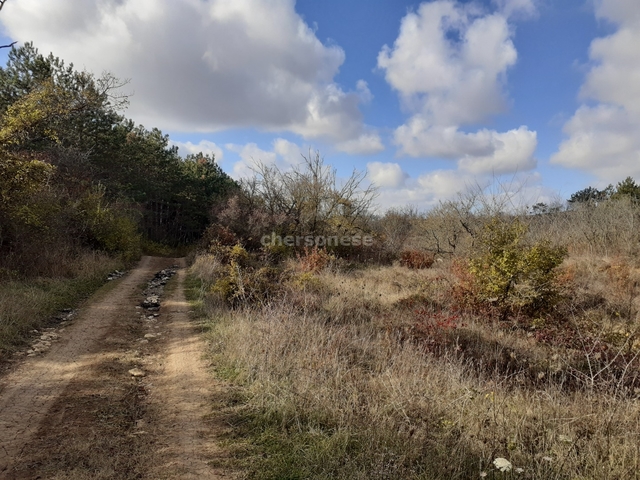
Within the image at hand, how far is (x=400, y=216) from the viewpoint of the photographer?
3102 cm

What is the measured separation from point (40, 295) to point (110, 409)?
6.19m

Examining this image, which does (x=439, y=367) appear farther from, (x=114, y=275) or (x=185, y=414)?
(x=114, y=275)

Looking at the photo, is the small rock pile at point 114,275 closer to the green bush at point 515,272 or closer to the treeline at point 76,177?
the treeline at point 76,177

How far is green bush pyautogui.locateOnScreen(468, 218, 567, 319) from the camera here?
10719 mm

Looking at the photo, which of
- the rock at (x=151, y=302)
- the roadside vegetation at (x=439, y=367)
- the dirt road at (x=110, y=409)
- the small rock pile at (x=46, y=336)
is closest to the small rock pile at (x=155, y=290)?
the rock at (x=151, y=302)

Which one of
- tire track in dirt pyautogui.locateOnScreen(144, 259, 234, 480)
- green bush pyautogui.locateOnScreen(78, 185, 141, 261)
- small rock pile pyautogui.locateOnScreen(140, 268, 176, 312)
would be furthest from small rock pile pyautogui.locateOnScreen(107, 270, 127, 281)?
tire track in dirt pyautogui.locateOnScreen(144, 259, 234, 480)

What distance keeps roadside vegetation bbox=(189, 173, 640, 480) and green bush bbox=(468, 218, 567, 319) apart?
0.13ft

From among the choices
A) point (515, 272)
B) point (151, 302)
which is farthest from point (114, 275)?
point (515, 272)

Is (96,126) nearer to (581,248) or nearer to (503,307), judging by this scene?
(503,307)

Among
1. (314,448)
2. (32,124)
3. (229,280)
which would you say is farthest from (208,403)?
(32,124)

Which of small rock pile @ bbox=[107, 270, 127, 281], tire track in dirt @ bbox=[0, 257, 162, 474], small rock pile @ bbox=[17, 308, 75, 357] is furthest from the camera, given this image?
small rock pile @ bbox=[107, 270, 127, 281]

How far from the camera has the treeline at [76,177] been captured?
36.3 ft

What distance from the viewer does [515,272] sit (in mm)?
10961

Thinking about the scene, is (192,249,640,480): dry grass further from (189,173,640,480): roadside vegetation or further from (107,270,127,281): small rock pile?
(107,270,127,281): small rock pile
